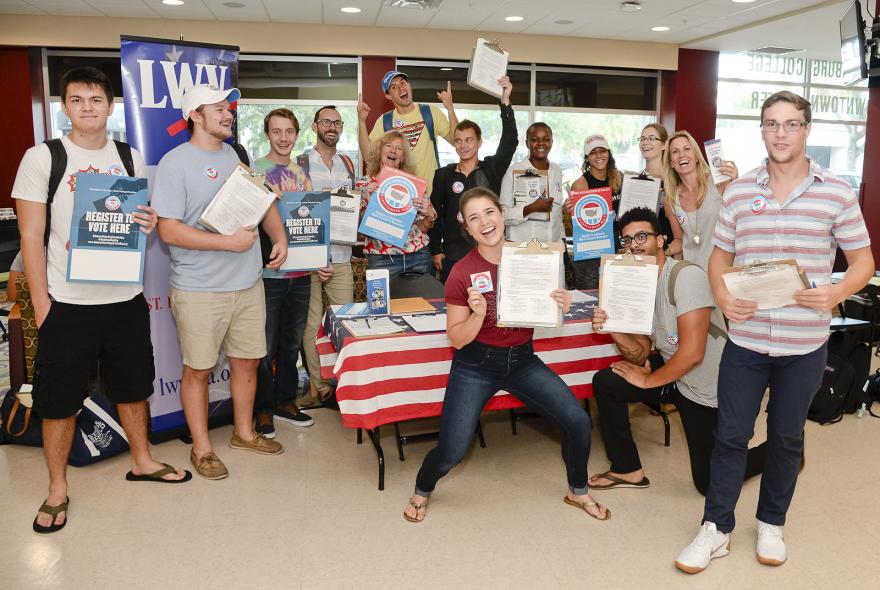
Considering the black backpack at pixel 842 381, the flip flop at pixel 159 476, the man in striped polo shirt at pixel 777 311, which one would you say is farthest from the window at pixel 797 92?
the flip flop at pixel 159 476

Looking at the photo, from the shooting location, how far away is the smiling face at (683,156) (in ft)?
11.1

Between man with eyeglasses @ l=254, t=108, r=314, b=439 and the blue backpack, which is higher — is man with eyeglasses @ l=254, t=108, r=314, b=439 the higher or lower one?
the lower one

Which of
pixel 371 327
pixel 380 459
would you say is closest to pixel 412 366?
pixel 371 327

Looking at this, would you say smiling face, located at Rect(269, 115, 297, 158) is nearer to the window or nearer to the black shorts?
the black shorts

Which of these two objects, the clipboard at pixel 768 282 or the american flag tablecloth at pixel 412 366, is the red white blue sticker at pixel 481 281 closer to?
the american flag tablecloth at pixel 412 366

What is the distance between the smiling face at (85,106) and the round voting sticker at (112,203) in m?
0.27

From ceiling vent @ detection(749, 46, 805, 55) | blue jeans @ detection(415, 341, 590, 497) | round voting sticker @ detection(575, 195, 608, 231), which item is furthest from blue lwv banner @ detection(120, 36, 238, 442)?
ceiling vent @ detection(749, 46, 805, 55)

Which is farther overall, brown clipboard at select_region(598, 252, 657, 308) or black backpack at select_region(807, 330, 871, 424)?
black backpack at select_region(807, 330, 871, 424)

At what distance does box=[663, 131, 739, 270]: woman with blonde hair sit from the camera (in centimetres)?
331

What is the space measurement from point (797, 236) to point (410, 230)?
218 centimetres

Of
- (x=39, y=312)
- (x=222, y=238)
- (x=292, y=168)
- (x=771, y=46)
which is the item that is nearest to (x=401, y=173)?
(x=292, y=168)

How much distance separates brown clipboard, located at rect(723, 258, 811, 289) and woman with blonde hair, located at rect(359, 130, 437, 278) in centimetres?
192

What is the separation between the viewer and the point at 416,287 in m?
3.71

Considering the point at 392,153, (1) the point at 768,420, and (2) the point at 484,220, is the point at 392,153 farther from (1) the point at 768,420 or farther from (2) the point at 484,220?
(1) the point at 768,420
